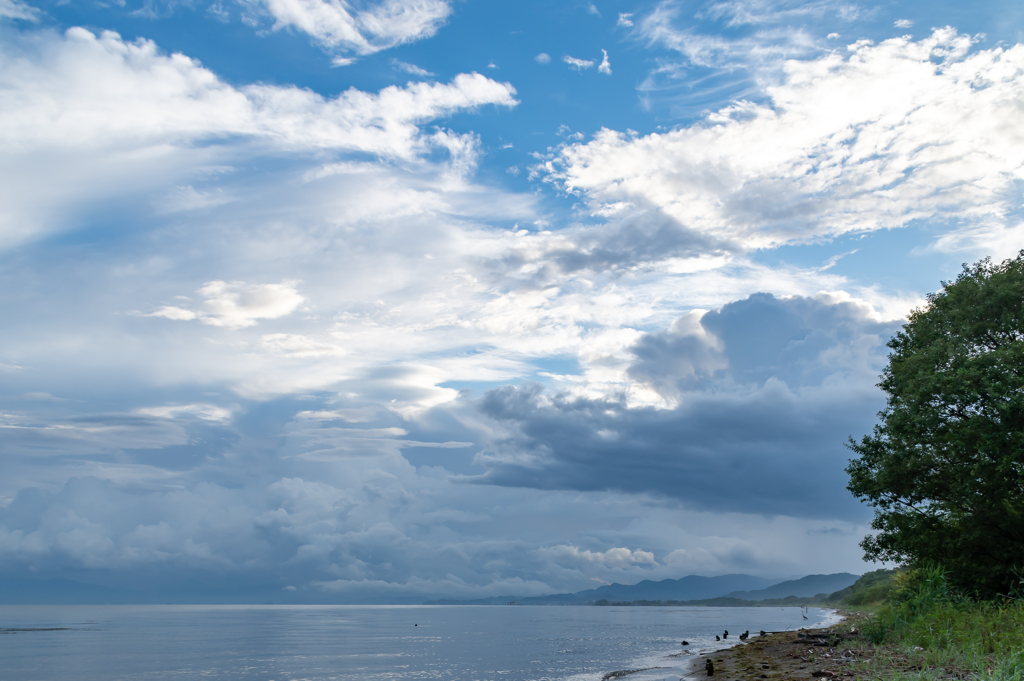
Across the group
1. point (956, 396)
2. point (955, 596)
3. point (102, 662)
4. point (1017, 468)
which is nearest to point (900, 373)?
point (956, 396)

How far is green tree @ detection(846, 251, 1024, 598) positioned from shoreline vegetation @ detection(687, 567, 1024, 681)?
125 inches

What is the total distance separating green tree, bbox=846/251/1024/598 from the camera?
3284 centimetres

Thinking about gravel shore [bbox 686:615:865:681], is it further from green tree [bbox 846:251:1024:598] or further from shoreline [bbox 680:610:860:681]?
green tree [bbox 846:251:1024:598]

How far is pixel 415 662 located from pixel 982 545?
168 feet

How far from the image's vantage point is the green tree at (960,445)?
108 feet

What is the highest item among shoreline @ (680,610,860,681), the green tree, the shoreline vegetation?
the green tree

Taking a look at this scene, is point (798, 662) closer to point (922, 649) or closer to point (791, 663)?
point (791, 663)

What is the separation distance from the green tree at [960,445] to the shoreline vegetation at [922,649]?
3174 millimetres

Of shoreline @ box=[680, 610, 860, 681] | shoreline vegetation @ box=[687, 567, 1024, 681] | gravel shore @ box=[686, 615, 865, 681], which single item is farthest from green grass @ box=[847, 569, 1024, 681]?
shoreline @ box=[680, 610, 860, 681]

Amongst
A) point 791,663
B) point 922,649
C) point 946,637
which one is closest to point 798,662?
point 791,663

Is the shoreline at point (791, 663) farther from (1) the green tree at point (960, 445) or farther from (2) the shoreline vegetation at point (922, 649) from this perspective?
(1) the green tree at point (960, 445)

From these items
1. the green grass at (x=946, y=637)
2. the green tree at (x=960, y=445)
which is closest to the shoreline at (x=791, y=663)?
the green grass at (x=946, y=637)

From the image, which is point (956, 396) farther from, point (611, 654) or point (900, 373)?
point (611, 654)

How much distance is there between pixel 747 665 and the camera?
37.1 m
